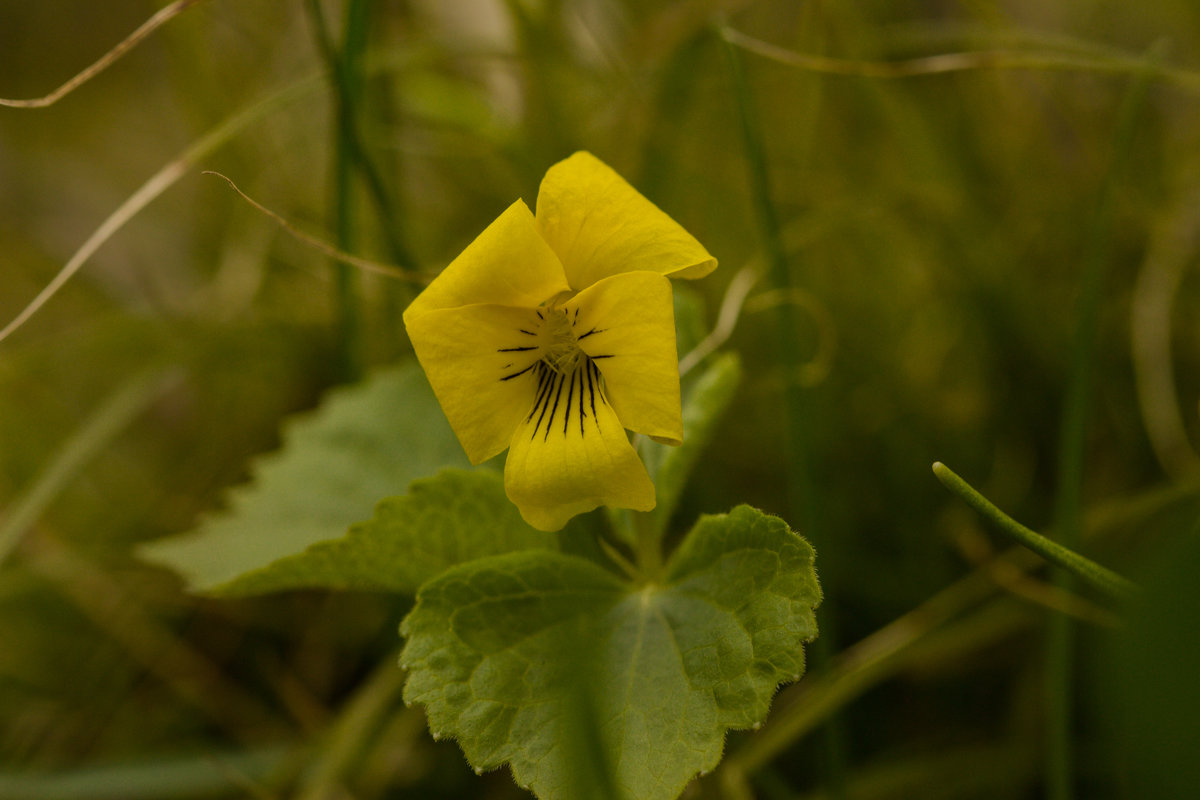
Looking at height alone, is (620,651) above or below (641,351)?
below

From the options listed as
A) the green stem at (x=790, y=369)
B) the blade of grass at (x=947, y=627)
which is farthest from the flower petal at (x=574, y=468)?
the blade of grass at (x=947, y=627)

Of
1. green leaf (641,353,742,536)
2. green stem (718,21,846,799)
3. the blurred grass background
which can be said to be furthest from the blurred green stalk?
green leaf (641,353,742,536)

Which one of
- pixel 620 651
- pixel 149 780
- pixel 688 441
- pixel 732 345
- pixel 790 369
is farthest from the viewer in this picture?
pixel 732 345

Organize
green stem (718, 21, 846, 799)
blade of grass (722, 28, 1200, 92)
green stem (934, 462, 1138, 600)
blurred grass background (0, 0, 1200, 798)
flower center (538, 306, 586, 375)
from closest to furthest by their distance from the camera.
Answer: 1. green stem (934, 462, 1138, 600)
2. flower center (538, 306, 586, 375)
3. green stem (718, 21, 846, 799)
4. blade of grass (722, 28, 1200, 92)
5. blurred grass background (0, 0, 1200, 798)

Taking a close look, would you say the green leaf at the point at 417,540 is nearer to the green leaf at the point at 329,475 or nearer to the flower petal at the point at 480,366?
the flower petal at the point at 480,366

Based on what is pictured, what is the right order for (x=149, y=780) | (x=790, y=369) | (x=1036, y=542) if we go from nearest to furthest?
(x=1036, y=542) → (x=790, y=369) → (x=149, y=780)

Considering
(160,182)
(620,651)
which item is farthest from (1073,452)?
(160,182)

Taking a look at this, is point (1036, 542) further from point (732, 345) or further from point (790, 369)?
point (732, 345)

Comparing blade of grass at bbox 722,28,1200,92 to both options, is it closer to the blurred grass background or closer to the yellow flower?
the blurred grass background
